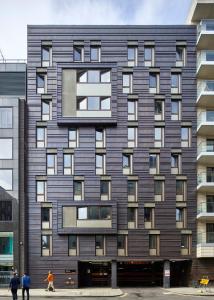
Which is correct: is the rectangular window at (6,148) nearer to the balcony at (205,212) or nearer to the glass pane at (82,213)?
the glass pane at (82,213)

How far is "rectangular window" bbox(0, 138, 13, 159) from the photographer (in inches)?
1806

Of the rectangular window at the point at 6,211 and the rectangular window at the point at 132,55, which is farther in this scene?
the rectangular window at the point at 132,55

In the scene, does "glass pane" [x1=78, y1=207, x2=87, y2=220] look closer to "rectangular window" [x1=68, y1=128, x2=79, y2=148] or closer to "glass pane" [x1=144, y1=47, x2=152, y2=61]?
"rectangular window" [x1=68, y1=128, x2=79, y2=148]

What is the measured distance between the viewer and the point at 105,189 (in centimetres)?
4694

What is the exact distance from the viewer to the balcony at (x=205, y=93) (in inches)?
1804

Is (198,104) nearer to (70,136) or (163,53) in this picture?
(163,53)

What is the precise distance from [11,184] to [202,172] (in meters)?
17.1

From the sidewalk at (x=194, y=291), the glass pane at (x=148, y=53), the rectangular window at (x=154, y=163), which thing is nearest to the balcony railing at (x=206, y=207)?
the rectangular window at (x=154, y=163)

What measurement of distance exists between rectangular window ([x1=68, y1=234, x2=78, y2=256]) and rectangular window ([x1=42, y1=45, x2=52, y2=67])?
52.3 ft

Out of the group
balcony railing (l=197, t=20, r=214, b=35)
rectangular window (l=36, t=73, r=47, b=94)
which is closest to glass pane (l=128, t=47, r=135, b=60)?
balcony railing (l=197, t=20, r=214, b=35)

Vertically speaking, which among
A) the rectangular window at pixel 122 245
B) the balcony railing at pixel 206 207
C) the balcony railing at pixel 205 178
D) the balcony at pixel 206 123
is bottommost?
the rectangular window at pixel 122 245

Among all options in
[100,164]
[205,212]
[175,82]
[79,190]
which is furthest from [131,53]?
[205,212]

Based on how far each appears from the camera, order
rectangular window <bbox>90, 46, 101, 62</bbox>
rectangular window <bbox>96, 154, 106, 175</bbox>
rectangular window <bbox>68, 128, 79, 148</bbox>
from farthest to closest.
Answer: rectangular window <bbox>90, 46, 101, 62</bbox> → rectangular window <bbox>68, 128, 79, 148</bbox> → rectangular window <bbox>96, 154, 106, 175</bbox>

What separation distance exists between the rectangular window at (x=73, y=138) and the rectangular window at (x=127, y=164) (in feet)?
15.0
